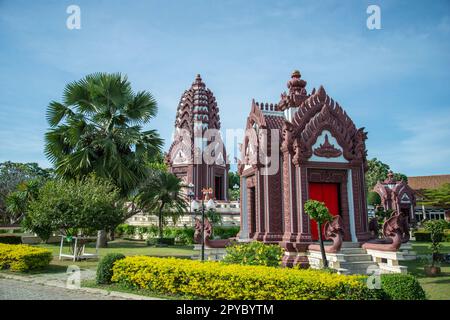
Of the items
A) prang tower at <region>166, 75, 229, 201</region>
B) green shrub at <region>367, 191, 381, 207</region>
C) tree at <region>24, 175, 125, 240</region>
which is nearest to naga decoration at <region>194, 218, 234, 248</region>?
tree at <region>24, 175, 125, 240</region>

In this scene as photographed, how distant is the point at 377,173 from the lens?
60.3 m

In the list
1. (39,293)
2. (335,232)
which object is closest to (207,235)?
(335,232)

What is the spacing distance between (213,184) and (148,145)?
60.1ft

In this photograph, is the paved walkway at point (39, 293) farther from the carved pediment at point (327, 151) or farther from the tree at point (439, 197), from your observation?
the tree at point (439, 197)

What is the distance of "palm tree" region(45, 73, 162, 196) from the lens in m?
18.2

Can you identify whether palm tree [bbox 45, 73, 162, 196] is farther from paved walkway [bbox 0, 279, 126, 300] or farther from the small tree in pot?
the small tree in pot

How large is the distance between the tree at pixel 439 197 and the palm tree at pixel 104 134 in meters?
39.2

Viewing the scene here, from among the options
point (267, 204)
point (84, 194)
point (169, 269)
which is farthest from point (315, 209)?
point (84, 194)

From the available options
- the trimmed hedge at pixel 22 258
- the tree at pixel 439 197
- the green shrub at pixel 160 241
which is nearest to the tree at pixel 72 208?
the trimmed hedge at pixel 22 258

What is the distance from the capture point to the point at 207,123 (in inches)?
1505

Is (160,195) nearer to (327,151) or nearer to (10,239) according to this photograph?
(10,239)

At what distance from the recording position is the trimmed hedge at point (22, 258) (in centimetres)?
→ 1195

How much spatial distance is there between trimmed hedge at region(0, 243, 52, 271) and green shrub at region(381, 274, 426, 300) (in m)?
11.2

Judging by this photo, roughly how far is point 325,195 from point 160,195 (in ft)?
46.1
